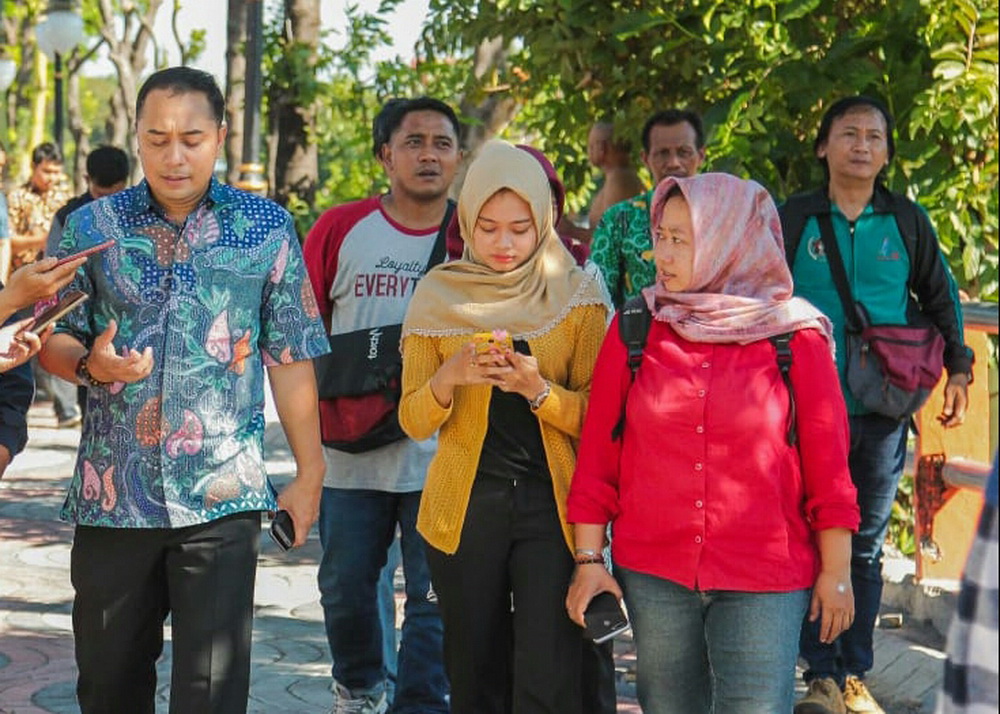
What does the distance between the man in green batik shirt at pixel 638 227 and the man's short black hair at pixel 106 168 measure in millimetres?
4536

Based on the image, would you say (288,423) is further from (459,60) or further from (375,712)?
(459,60)

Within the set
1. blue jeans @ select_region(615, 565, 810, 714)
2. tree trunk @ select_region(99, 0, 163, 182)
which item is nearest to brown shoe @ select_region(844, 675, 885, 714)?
blue jeans @ select_region(615, 565, 810, 714)

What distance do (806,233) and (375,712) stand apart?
211 cm

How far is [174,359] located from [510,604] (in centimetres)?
115

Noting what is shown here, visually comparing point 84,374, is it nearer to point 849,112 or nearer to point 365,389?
point 365,389

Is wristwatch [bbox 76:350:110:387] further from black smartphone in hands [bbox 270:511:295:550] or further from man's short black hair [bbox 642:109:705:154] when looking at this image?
man's short black hair [bbox 642:109:705:154]

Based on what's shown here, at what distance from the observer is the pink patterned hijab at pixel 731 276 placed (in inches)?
164

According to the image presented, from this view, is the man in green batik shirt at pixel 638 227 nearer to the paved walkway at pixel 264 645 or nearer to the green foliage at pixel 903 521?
the paved walkway at pixel 264 645

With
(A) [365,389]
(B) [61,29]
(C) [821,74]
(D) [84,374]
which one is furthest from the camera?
(B) [61,29]

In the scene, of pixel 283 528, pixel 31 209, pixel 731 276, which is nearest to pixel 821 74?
pixel 731 276

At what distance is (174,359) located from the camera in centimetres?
419

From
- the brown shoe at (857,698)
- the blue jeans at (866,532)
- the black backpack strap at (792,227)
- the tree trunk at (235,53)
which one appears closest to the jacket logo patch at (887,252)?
the black backpack strap at (792,227)

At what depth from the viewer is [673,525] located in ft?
13.7

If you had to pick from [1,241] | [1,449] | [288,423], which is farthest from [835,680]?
[1,241]
